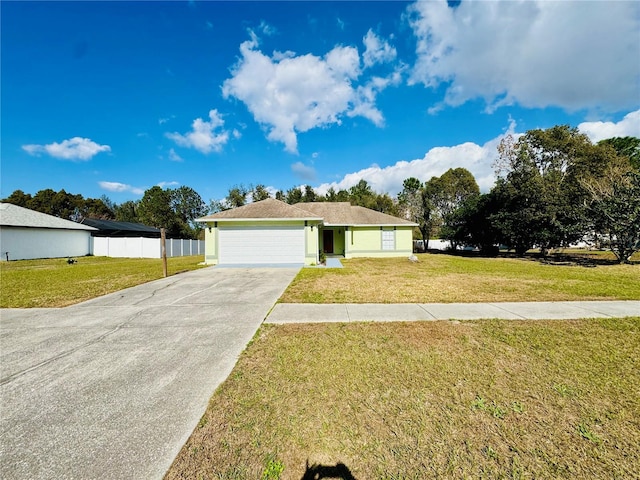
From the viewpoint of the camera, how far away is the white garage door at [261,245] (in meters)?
14.8

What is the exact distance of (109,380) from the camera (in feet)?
10.5

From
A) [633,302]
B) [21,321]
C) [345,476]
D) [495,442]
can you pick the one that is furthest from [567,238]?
[21,321]

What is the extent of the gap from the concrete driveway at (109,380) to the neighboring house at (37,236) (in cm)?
1951

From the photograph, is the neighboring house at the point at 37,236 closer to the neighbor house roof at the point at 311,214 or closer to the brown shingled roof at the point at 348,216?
the neighbor house roof at the point at 311,214

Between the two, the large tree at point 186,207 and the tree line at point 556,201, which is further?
the large tree at point 186,207

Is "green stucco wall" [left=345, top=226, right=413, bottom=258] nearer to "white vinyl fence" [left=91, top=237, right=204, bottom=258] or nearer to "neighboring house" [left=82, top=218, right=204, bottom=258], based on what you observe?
"neighboring house" [left=82, top=218, right=204, bottom=258]

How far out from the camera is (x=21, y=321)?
5.40 m

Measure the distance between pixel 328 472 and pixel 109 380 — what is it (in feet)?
9.52

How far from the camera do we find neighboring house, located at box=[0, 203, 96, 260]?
1872cm

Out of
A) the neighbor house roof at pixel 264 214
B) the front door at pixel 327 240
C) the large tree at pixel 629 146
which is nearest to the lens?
the neighbor house roof at pixel 264 214

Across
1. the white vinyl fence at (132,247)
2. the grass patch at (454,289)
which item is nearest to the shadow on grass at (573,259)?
the grass patch at (454,289)

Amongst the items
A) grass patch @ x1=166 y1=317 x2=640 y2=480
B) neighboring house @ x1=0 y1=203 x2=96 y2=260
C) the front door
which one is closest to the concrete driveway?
grass patch @ x1=166 y1=317 x2=640 y2=480

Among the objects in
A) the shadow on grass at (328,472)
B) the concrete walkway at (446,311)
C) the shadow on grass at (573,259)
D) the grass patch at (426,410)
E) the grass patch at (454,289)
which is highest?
the shadow on grass at (573,259)

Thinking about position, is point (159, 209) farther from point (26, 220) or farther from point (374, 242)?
point (374, 242)
